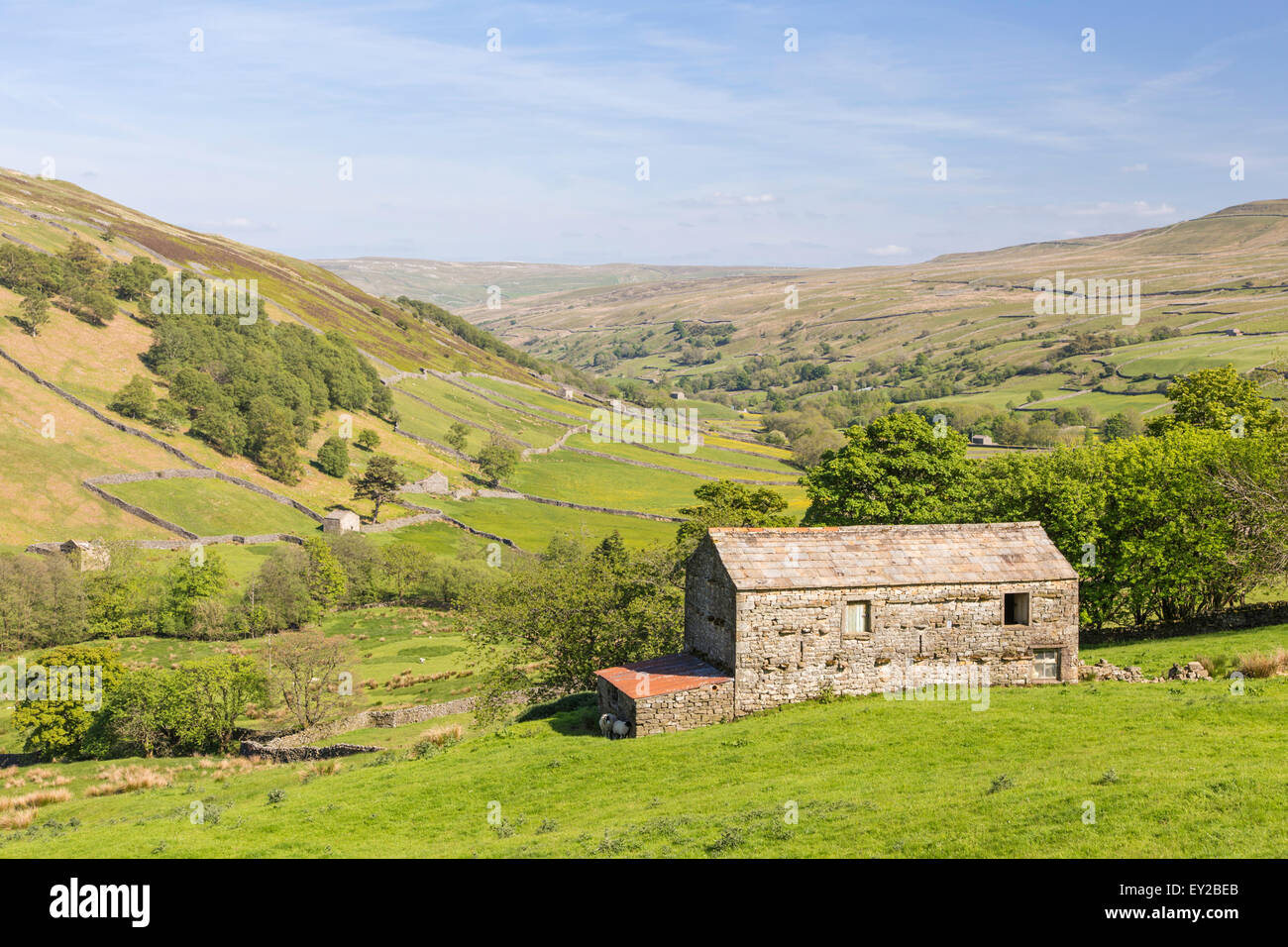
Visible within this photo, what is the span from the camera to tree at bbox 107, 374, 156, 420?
105812 mm

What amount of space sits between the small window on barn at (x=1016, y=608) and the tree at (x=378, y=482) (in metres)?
88.8

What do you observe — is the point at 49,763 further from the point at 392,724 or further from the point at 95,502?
the point at 95,502

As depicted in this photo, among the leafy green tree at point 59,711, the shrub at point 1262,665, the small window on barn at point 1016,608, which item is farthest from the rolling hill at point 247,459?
the shrub at point 1262,665

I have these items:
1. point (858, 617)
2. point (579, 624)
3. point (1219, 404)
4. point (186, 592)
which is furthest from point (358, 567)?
point (1219, 404)

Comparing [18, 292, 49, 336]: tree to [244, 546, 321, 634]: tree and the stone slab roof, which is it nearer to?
[244, 546, 321, 634]: tree

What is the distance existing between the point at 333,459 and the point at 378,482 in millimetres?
8645

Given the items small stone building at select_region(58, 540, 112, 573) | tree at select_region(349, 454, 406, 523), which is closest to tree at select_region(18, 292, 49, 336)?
tree at select_region(349, 454, 406, 523)

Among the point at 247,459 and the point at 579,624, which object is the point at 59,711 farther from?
the point at 247,459

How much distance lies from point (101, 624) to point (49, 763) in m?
25.9

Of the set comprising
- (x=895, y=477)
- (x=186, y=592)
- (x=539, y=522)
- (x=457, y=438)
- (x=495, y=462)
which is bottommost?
(x=539, y=522)

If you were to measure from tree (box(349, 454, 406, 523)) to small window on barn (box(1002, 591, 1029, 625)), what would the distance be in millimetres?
88760

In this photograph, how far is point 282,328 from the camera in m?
146

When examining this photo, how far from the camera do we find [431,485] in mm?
120688

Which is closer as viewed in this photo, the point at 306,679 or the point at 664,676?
the point at 664,676
